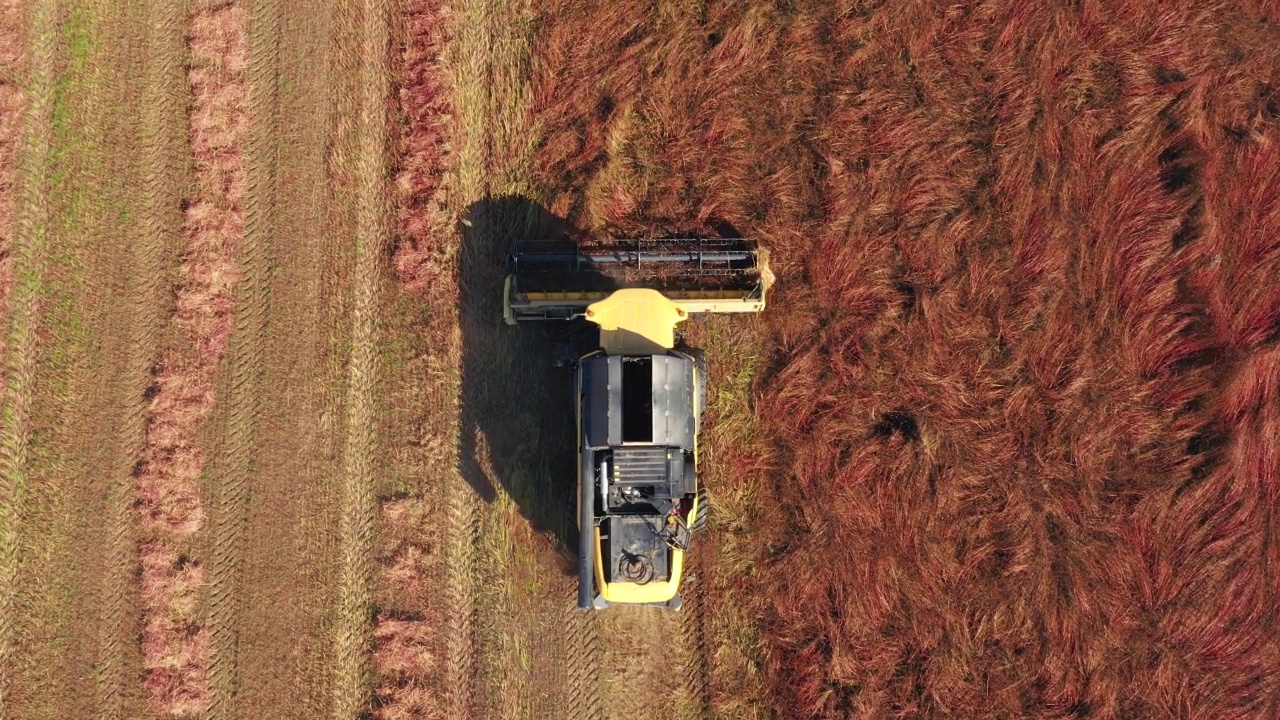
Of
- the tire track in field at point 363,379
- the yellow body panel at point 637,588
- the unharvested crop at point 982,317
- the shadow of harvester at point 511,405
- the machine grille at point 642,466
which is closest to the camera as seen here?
the machine grille at point 642,466

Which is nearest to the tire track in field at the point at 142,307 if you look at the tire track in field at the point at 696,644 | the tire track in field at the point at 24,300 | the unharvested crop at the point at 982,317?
the tire track in field at the point at 24,300

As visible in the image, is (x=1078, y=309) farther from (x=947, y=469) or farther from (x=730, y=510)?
(x=730, y=510)

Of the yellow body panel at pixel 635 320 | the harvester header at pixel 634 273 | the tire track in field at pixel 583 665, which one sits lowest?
the tire track in field at pixel 583 665

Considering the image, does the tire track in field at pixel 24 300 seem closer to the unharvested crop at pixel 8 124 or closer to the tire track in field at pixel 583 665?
the unharvested crop at pixel 8 124

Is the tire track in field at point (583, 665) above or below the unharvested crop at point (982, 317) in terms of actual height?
below

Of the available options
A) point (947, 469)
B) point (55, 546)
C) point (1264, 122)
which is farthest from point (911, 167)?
point (55, 546)

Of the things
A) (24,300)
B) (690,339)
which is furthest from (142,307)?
(690,339)

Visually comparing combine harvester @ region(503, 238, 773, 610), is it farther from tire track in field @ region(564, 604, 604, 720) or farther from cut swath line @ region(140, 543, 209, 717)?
cut swath line @ region(140, 543, 209, 717)
